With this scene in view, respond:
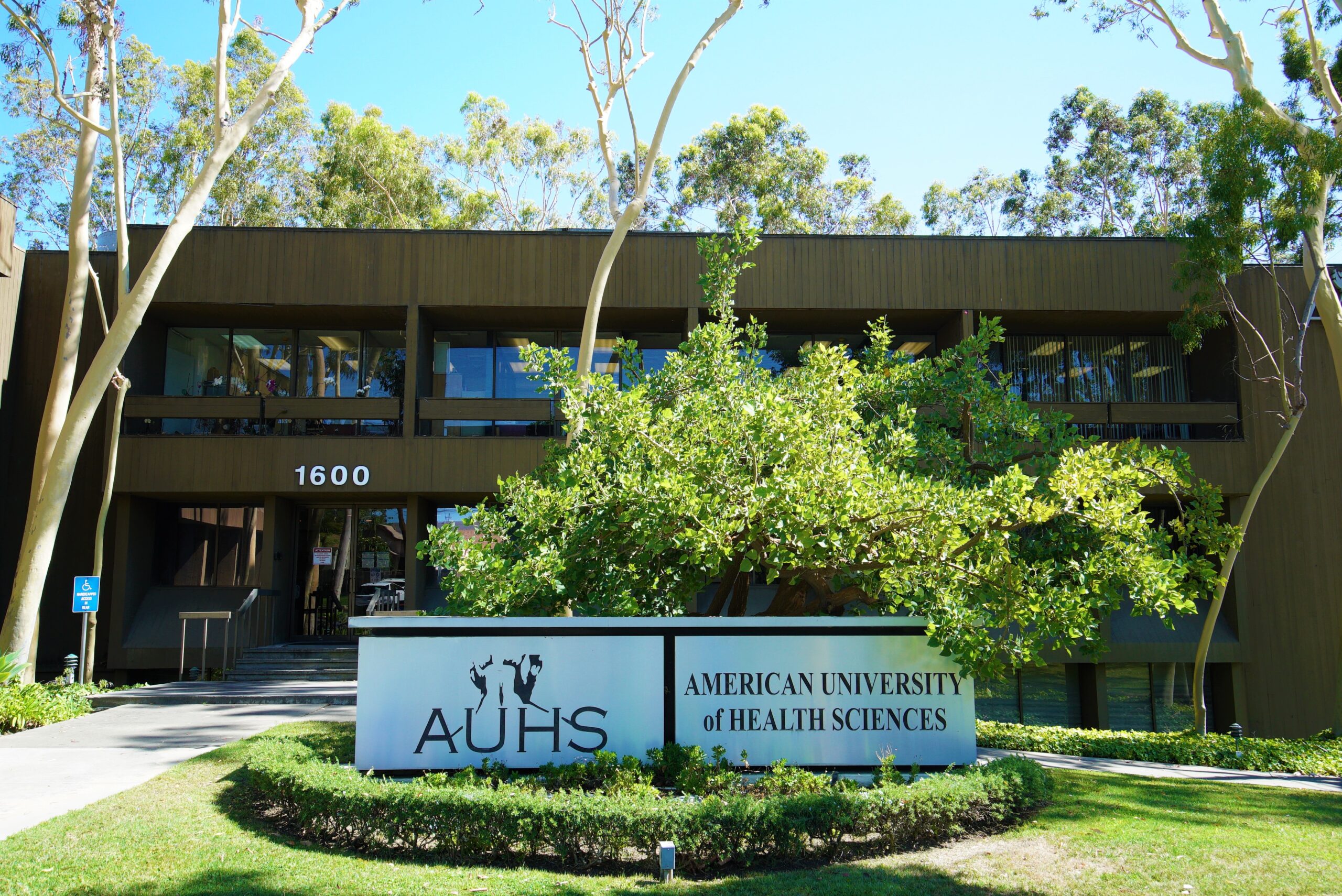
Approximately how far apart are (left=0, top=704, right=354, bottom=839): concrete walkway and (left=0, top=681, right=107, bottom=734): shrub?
0.68 ft

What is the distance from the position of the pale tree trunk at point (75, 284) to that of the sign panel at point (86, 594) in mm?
934

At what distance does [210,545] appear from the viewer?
749 inches

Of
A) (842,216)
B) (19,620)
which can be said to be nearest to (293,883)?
(19,620)

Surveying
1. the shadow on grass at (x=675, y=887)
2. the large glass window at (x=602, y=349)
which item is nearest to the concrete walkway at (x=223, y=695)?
the large glass window at (x=602, y=349)

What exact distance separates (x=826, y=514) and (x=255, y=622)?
13688mm

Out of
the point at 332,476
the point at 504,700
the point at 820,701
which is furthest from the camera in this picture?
the point at 332,476

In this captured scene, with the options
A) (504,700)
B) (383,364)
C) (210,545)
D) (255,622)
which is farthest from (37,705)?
(383,364)

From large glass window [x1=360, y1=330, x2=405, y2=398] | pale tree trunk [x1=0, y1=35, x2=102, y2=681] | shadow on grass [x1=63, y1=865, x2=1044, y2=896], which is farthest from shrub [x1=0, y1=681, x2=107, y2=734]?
large glass window [x1=360, y1=330, x2=405, y2=398]

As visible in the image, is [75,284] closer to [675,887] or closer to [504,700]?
[504,700]

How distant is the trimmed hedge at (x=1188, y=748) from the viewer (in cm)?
998

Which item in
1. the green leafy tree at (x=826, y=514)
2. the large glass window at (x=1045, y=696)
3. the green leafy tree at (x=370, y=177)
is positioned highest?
the green leafy tree at (x=370, y=177)

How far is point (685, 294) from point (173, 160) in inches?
796

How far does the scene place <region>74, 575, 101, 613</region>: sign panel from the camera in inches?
539

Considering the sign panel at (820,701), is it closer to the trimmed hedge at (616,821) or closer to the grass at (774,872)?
the trimmed hedge at (616,821)
